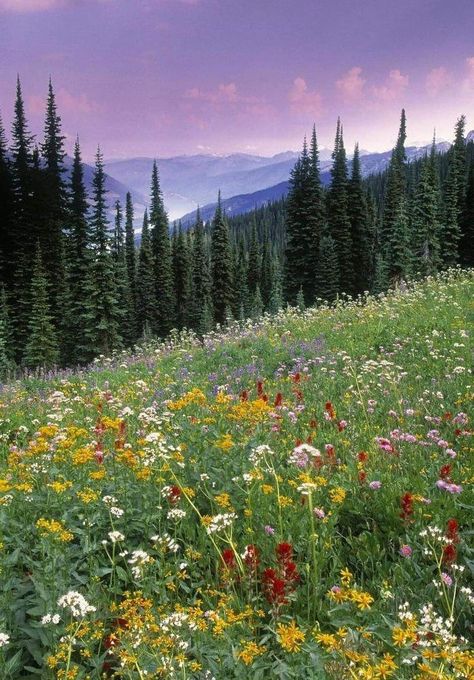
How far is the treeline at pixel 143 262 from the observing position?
139 ft

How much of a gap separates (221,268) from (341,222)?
16.4 metres

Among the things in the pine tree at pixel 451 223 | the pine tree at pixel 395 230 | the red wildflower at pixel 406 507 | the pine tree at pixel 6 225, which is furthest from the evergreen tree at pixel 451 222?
the red wildflower at pixel 406 507

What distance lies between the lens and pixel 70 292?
160 ft

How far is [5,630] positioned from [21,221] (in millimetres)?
54535

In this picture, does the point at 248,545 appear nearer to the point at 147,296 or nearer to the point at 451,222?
the point at 451,222

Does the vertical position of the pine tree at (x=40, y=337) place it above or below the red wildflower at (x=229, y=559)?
below

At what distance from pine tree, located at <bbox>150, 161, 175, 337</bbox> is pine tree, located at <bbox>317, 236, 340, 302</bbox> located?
25.7m

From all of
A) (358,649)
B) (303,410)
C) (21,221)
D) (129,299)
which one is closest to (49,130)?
(21,221)

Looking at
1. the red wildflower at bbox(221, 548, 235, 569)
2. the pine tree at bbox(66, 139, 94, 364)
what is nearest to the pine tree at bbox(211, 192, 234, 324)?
the pine tree at bbox(66, 139, 94, 364)

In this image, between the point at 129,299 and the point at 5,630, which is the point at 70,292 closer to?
the point at 129,299

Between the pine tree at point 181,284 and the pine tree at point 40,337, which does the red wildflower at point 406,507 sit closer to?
the pine tree at point 40,337

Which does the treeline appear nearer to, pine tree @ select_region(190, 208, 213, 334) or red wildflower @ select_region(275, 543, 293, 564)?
pine tree @ select_region(190, 208, 213, 334)

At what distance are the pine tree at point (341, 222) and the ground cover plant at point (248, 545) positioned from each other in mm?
47846

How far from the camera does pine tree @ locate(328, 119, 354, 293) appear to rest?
53.6 metres
